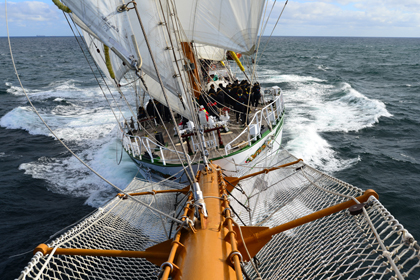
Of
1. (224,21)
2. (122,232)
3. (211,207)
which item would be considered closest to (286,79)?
(224,21)

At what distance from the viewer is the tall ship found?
3.49m

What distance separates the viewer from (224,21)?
36.9ft

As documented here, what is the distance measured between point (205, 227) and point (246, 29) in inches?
380

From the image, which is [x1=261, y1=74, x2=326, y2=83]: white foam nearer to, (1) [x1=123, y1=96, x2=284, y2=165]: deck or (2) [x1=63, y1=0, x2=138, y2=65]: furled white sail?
(1) [x1=123, y1=96, x2=284, y2=165]: deck

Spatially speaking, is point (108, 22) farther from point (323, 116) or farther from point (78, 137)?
point (323, 116)

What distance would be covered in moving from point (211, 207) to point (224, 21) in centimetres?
912

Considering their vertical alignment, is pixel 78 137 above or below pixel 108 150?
above

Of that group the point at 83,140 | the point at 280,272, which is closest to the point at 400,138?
the point at 280,272

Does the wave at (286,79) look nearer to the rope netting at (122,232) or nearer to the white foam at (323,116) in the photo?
the white foam at (323,116)

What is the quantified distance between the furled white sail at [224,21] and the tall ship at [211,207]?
42mm

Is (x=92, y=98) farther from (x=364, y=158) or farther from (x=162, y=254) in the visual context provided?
(x=162, y=254)

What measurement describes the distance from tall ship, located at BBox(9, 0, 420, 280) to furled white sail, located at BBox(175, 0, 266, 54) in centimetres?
4

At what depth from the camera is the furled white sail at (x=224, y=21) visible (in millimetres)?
10984

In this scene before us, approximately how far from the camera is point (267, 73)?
4550 cm
